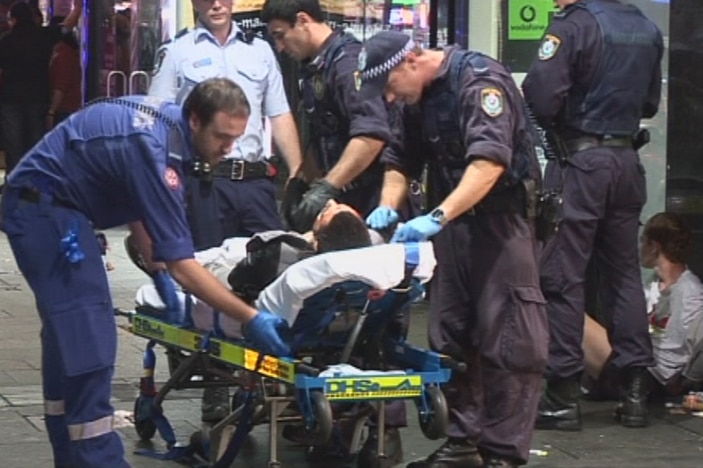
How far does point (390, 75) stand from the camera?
18.8 feet

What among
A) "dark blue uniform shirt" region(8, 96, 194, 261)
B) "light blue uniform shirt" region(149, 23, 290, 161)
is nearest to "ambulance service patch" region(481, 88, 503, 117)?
"dark blue uniform shirt" region(8, 96, 194, 261)

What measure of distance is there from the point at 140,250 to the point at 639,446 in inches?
94.9

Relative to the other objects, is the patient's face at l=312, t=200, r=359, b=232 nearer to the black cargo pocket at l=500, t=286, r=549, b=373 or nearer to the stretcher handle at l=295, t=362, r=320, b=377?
the stretcher handle at l=295, t=362, r=320, b=377

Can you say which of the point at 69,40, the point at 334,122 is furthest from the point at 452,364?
the point at 69,40

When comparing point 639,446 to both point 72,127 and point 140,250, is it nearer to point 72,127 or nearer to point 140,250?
point 140,250

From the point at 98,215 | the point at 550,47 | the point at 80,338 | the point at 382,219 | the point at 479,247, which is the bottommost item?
the point at 80,338

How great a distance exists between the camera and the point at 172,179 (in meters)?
5.08

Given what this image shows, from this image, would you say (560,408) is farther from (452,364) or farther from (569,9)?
(569,9)

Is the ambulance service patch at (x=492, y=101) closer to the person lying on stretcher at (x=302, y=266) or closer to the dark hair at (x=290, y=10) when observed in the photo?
the person lying on stretcher at (x=302, y=266)

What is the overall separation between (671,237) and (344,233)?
8.22ft

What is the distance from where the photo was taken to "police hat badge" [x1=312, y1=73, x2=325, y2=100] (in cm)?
645

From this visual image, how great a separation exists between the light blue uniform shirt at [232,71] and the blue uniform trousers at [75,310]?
1785 mm

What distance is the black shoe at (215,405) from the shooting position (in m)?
6.76

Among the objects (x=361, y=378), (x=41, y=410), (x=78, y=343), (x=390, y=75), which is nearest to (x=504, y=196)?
(x=390, y=75)
